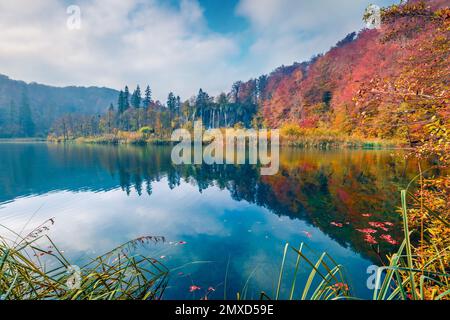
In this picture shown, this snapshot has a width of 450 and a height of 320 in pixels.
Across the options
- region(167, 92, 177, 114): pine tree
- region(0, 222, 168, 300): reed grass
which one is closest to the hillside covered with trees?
region(167, 92, 177, 114): pine tree

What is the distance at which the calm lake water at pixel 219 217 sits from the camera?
413 cm

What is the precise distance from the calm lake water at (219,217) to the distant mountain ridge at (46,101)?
82513 millimetres

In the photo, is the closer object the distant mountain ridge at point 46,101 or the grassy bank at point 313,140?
the grassy bank at point 313,140

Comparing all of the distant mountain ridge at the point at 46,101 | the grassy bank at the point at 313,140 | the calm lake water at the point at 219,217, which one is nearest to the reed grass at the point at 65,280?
the calm lake water at the point at 219,217

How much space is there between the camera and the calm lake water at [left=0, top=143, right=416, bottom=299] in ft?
13.5

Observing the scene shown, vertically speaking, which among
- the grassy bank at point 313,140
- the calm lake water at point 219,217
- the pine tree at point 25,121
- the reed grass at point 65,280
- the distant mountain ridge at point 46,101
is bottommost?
the calm lake water at point 219,217

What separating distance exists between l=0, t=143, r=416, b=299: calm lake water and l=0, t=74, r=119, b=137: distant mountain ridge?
271ft

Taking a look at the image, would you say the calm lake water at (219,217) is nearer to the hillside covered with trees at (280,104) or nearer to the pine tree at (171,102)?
the hillside covered with trees at (280,104)

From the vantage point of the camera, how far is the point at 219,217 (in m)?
6.86

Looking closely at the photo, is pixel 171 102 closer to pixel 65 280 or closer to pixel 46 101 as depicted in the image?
pixel 65 280

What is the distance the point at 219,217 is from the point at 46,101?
447 feet

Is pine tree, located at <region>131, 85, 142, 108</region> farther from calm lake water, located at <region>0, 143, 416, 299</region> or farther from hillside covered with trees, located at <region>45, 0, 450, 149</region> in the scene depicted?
calm lake water, located at <region>0, 143, 416, 299</region>

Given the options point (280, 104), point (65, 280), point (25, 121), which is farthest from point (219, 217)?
point (25, 121)

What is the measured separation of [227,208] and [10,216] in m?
7.37
